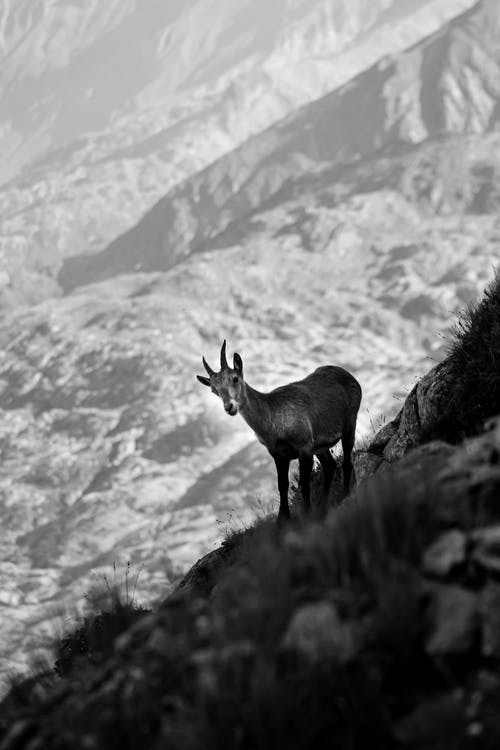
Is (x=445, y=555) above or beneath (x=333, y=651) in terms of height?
above

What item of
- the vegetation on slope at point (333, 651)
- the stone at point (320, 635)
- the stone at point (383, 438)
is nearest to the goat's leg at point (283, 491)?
the stone at point (383, 438)

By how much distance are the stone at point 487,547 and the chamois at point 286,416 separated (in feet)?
31.8

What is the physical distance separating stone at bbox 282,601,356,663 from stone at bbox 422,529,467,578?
89 centimetres

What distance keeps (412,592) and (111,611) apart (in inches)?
203

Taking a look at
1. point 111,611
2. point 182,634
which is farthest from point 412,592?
point 111,611

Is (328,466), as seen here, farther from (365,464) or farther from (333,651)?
(333,651)

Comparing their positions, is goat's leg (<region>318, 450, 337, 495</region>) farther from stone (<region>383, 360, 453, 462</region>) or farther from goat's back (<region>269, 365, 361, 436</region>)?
stone (<region>383, 360, 453, 462</region>)

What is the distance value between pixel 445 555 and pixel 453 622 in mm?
709

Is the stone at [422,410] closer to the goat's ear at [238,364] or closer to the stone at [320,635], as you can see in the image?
the goat's ear at [238,364]

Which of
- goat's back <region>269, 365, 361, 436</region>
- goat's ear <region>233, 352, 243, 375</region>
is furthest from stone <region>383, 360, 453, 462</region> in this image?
goat's ear <region>233, 352, 243, 375</region>

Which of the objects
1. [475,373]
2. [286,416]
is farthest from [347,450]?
[475,373]

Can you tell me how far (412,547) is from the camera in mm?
9242

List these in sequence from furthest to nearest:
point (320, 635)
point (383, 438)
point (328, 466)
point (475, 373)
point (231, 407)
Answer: point (328, 466) < point (383, 438) < point (231, 407) < point (475, 373) < point (320, 635)

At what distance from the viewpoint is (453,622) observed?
8.39m
